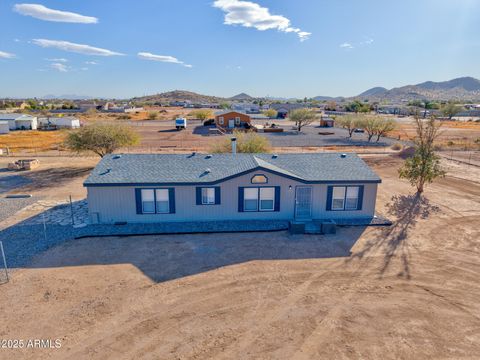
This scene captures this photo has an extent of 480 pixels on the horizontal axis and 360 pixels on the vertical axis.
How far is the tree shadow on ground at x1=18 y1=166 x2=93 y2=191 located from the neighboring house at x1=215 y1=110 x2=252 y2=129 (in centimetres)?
3865

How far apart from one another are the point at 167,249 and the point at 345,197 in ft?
32.4

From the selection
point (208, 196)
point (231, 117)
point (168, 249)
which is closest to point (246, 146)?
point (208, 196)

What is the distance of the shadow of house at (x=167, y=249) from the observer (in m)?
13.1

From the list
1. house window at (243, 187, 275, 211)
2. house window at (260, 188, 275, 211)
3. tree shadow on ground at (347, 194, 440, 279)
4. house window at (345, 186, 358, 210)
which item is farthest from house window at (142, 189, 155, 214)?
house window at (345, 186, 358, 210)

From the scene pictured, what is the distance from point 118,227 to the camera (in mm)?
16562

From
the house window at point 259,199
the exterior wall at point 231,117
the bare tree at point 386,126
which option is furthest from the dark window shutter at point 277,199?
the exterior wall at point 231,117

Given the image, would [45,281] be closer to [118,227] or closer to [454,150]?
[118,227]

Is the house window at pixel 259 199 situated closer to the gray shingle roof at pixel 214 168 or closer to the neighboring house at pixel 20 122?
the gray shingle roof at pixel 214 168

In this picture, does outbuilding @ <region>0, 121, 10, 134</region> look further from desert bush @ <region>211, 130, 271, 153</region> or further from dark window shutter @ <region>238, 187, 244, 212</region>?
dark window shutter @ <region>238, 187, 244, 212</region>

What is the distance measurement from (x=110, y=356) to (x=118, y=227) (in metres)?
8.85

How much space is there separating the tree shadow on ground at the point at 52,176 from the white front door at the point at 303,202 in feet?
60.1

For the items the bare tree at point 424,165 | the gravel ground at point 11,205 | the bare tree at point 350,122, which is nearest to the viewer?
the gravel ground at point 11,205

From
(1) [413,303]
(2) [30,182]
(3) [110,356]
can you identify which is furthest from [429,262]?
(2) [30,182]

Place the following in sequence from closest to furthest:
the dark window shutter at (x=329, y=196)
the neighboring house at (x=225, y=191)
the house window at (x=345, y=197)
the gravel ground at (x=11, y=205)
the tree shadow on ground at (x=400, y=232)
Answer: the tree shadow on ground at (x=400, y=232) → the neighboring house at (x=225, y=191) → the dark window shutter at (x=329, y=196) → the house window at (x=345, y=197) → the gravel ground at (x=11, y=205)
